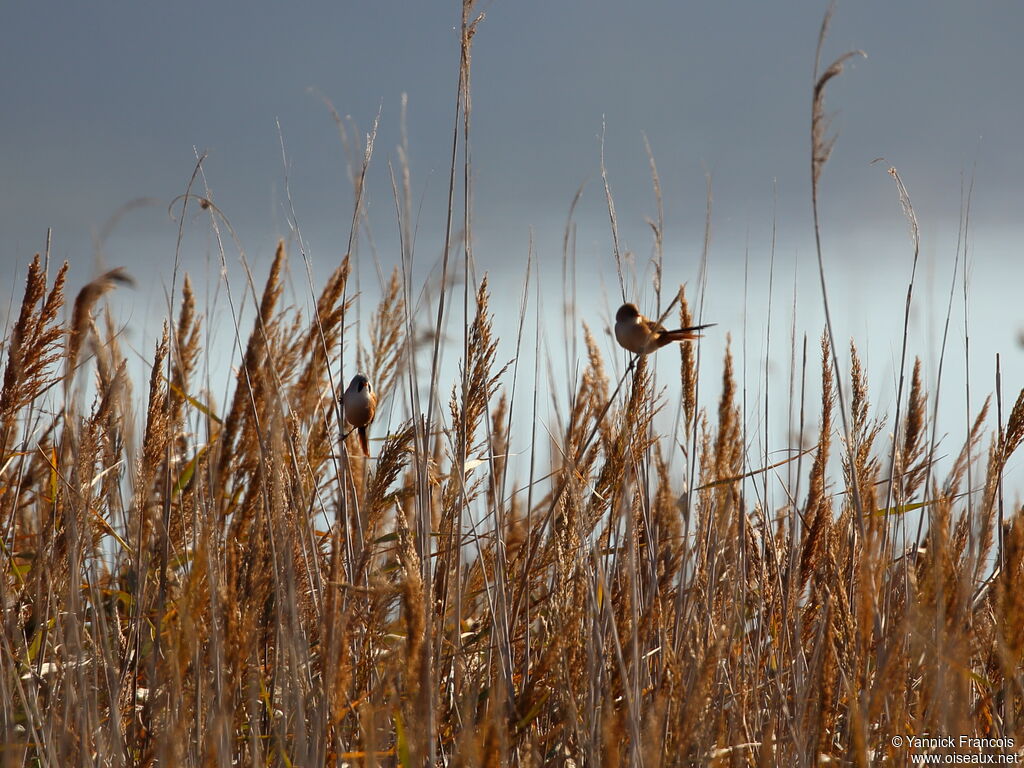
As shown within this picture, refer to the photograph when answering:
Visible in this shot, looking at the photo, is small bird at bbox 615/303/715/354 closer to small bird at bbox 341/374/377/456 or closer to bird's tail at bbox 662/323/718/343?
bird's tail at bbox 662/323/718/343

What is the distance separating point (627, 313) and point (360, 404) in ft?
2.05

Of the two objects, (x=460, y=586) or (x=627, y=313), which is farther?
(x=627, y=313)

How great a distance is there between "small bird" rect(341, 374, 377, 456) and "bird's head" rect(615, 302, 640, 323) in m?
0.58

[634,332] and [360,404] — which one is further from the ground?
[634,332]

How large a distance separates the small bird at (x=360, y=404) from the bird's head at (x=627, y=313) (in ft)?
1.89

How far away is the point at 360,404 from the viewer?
5.56 feet

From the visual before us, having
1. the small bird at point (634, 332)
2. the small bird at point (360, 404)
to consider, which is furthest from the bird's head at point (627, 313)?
the small bird at point (360, 404)

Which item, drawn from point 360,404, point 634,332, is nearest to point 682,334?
point 634,332

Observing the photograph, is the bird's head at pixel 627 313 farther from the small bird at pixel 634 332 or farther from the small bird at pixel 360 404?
the small bird at pixel 360 404

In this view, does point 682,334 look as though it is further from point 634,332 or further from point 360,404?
point 360,404

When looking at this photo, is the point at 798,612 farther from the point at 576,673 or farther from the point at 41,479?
the point at 41,479

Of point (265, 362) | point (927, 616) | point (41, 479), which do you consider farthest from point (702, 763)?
point (41, 479)

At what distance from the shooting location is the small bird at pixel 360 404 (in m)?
1.68

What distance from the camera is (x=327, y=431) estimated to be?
1595 mm
